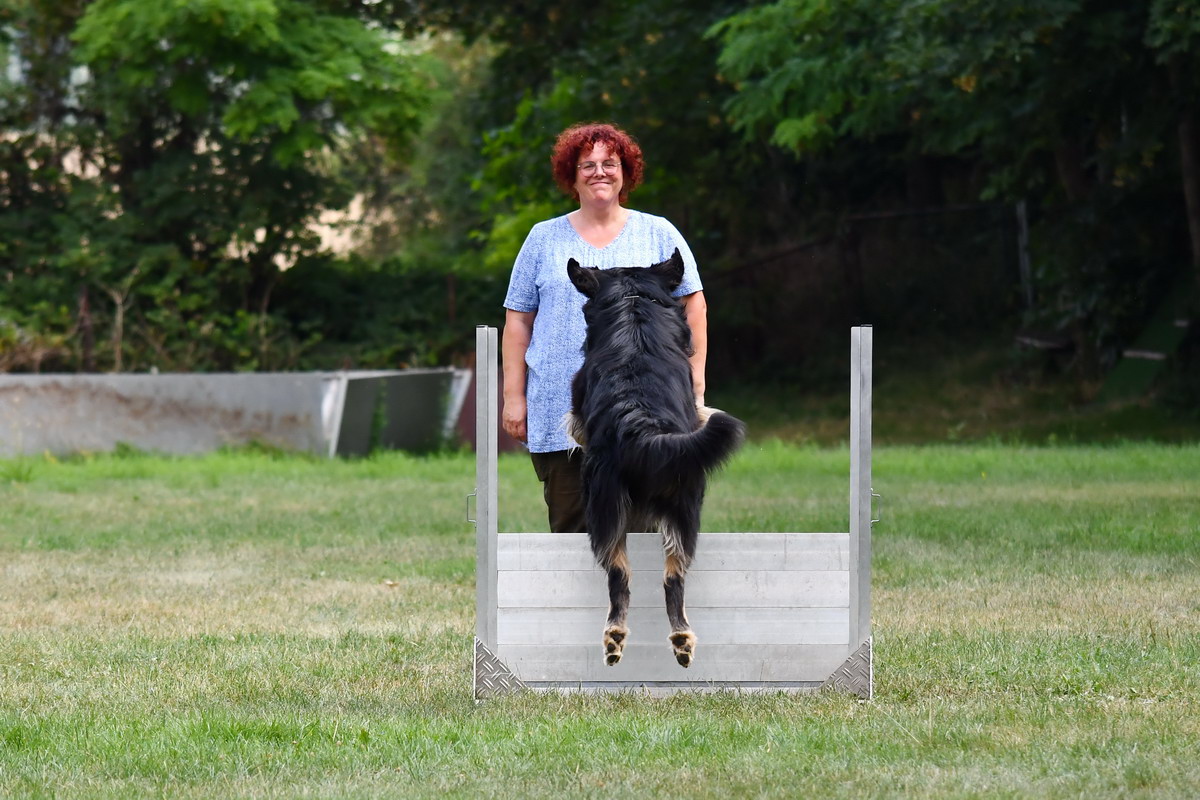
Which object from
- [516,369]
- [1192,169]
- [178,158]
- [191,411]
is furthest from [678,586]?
[178,158]

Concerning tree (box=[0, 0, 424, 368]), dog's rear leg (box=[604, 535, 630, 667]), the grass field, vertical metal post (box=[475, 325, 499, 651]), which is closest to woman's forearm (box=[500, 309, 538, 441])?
vertical metal post (box=[475, 325, 499, 651])

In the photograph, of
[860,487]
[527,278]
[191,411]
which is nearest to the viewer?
[860,487]

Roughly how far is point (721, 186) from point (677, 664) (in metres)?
22.7

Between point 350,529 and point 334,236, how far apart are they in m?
15.7

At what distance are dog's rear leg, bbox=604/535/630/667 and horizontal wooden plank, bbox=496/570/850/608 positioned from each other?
0.60 ft

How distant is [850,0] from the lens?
723 inches

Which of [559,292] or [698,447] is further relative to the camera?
[559,292]

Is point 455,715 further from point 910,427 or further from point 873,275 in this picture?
point 873,275

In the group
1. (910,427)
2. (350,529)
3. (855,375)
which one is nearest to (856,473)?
(855,375)

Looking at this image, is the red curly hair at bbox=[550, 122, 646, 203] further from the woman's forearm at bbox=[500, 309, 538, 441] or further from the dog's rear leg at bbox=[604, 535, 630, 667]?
the dog's rear leg at bbox=[604, 535, 630, 667]

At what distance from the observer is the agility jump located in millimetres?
5379

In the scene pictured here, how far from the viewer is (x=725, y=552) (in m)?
5.41

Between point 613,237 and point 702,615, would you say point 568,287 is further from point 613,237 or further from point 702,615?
point 702,615

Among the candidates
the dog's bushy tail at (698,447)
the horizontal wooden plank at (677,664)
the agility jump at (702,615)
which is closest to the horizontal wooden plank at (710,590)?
the agility jump at (702,615)
